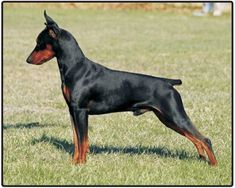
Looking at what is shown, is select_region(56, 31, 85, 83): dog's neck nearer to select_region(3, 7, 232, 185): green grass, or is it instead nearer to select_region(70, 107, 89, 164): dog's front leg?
select_region(70, 107, 89, 164): dog's front leg

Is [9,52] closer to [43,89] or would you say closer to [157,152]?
[43,89]

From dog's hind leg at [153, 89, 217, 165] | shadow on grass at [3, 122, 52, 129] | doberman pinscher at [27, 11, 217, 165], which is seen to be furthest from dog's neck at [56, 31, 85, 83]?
shadow on grass at [3, 122, 52, 129]

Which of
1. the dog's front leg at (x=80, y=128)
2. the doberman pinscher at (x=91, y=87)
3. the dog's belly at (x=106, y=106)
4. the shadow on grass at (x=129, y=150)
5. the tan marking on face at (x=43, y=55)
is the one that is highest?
the tan marking on face at (x=43, y=55)

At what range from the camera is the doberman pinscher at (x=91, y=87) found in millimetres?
6043

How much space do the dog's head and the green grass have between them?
1.12 metres

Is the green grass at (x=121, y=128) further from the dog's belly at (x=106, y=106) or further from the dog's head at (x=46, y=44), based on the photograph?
the dog's head at (x=46, y=44)

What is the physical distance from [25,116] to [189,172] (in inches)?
171

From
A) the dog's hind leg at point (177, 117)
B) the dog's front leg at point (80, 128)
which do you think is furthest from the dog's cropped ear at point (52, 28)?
the dog's hind leg at point (177, 117)

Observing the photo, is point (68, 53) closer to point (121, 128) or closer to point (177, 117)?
point (177, 117)

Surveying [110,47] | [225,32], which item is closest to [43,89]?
[110,47]

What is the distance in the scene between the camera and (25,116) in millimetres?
9836

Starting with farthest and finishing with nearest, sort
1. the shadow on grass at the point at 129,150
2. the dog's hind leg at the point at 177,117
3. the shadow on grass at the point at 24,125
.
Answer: the shadow on grass at the point at 24,125 < the shadow on grass at the point at 129,150 < the dog's hind leg at the point at 177,117

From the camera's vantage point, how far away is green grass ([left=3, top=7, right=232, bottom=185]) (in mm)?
6035

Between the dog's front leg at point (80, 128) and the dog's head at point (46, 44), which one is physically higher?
the dog's head at point (46, 44)
